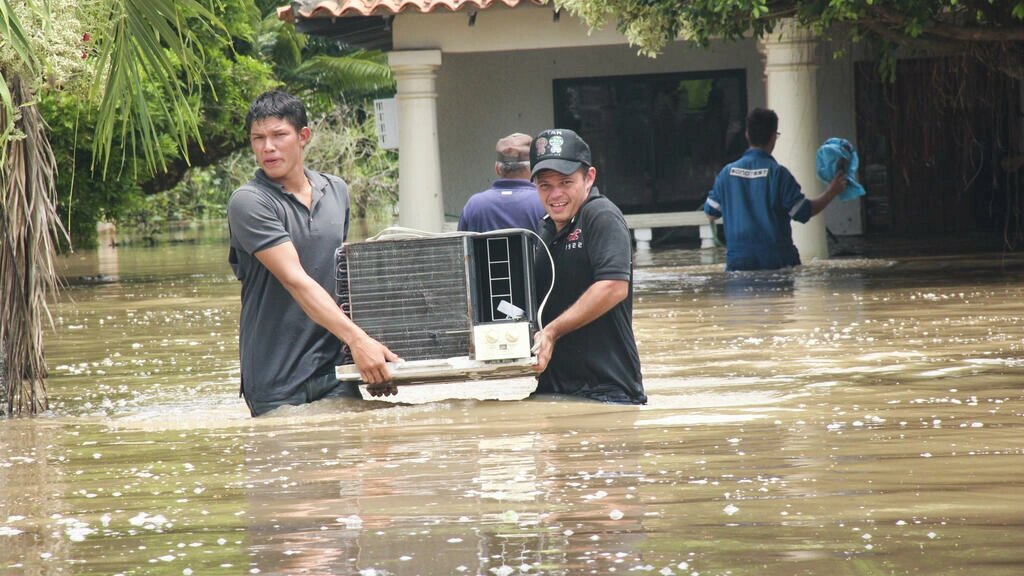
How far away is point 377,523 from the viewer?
4.61 metres

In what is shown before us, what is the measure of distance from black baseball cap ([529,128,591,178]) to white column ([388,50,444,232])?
10707mm

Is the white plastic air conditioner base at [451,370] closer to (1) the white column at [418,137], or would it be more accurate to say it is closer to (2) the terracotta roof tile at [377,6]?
(2) the terracotta roof tile at [377,6]

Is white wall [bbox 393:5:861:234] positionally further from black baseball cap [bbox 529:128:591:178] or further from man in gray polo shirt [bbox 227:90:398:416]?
black baseball cap [bbox 529:128:591:178]

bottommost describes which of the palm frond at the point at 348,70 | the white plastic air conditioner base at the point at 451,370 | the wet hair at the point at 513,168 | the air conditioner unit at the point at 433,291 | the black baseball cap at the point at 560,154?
the white plastic air conditioner base at the point at 451,370

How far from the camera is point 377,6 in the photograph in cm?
1591

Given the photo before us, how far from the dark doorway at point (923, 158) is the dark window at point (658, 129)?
1.70 meters

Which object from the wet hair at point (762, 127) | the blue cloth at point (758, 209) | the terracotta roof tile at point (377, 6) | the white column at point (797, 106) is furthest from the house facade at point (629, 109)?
the wet hair at point (762, 127)

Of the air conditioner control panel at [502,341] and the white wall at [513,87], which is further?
the white wall at [513,87]

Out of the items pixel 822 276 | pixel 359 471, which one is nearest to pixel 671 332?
pixel 822 276

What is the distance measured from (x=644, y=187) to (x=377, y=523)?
16284 mm

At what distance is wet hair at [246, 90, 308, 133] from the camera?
21.4ft

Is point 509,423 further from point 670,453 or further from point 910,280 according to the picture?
point 910,280

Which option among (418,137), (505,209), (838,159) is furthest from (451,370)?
(418,137)

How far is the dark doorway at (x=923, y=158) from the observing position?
18.7 meters
